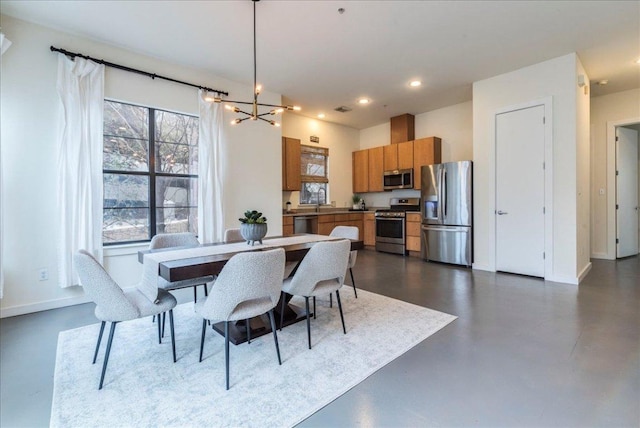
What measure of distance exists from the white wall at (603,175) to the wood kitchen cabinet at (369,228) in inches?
164

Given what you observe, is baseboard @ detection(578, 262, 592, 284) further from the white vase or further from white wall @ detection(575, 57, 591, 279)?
the white vase

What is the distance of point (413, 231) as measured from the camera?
6.05 meters

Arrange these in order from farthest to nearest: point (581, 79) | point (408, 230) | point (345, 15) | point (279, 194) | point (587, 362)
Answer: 1. point (408, 230)
2. point (279, 194)
3. point (581, 79)
4. point (345, 15)
5. point (587, 362)

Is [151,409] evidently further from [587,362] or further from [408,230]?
[408,230]

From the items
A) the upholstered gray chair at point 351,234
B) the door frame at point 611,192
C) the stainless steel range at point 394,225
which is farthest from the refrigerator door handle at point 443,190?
the door frame at point 611,192

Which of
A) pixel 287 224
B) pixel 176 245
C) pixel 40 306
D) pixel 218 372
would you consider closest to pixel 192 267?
pixel 218 372

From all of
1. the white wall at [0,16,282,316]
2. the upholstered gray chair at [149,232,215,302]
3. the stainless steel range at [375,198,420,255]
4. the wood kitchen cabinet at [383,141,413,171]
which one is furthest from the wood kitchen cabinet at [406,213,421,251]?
the white wall at [0,16,282,316]

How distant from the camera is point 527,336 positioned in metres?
2.44

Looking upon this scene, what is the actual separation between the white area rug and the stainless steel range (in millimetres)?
3414

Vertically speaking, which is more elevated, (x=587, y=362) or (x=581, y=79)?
(x=581, y=79)

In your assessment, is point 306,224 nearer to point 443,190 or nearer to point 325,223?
point 325,223

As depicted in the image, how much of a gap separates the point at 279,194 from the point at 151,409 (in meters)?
3.89

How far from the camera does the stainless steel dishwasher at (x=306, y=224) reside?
237 inches

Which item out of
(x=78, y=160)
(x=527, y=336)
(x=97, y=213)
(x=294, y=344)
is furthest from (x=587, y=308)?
(x=78, y=160)
